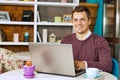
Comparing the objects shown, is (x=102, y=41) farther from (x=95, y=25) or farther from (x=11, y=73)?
(x=95, y=25)

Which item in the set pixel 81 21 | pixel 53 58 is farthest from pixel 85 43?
pixel 53 58

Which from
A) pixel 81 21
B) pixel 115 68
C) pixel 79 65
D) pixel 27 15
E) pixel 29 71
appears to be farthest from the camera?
pixel 27 15

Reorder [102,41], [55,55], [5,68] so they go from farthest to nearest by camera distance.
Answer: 1. [5,68]
2. [102,41]
3. [55,55]

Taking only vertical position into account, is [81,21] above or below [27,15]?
below

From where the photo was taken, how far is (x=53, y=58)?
1569mm

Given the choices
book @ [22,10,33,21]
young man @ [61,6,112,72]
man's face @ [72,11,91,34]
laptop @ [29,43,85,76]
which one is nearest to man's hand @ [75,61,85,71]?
laptop @ [29,43,85,76]

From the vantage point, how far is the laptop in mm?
1488

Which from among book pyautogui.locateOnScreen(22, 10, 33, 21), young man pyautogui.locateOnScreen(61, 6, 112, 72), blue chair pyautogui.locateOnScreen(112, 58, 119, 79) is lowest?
blue chair pyautogui.locateOnScreen(112, 58, 119, 79)

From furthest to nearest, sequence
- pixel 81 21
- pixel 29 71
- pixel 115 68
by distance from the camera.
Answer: pixel 81 21, pixel 115 68, pixel 29 71

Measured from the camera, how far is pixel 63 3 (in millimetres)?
3754

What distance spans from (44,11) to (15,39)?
0.72 meters

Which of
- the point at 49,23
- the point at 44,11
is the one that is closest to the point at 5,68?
the point at 49,23

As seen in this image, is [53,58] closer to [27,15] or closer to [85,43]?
[85,43]

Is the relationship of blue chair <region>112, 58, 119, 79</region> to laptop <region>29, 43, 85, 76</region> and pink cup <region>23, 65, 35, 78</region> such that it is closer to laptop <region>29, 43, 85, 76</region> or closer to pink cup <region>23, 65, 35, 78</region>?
laptop <region>29, 43, 85, 76</region>
